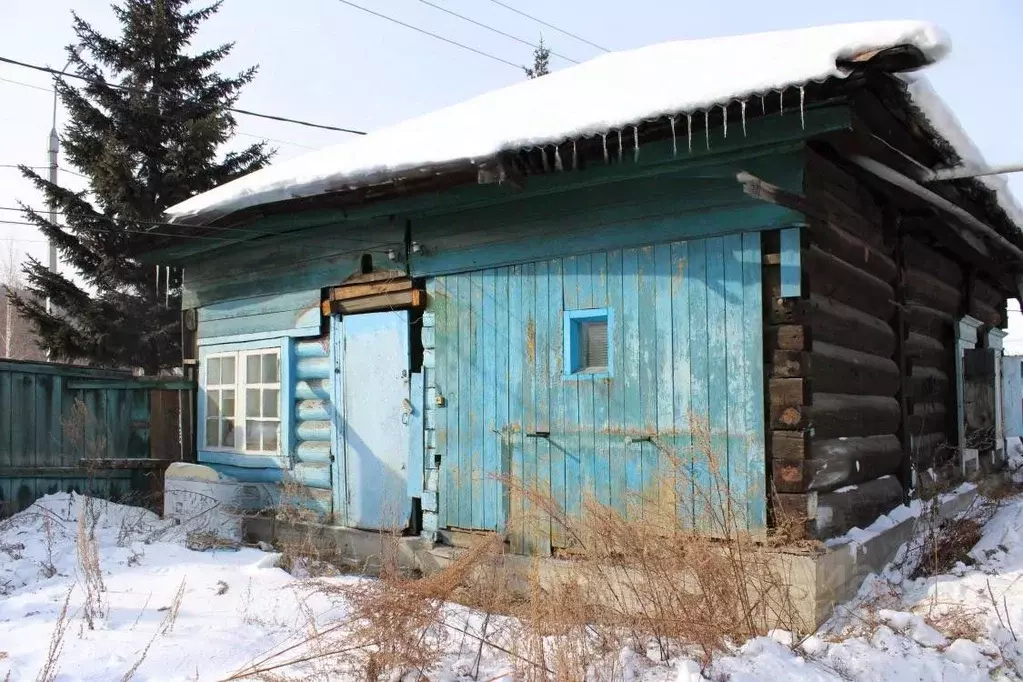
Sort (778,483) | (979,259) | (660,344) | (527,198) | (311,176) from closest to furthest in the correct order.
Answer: (778,483), (660,344), (527,198), (311,176), (979,259)

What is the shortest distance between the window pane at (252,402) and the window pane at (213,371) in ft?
1.96

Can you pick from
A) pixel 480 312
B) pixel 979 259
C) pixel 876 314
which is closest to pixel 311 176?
pixel 480 312

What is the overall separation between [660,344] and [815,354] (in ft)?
3.16

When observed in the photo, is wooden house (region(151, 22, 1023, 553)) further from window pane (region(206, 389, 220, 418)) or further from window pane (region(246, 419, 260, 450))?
window pane (region(206, 389, 220, 418))

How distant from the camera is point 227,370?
8.75 meters

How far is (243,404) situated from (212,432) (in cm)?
64

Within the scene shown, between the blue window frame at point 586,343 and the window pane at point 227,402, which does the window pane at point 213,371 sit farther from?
the blue window frame at point 586,343

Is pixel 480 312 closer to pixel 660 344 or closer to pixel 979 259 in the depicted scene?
pixel 660 344

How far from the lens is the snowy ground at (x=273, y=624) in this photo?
4051 mm

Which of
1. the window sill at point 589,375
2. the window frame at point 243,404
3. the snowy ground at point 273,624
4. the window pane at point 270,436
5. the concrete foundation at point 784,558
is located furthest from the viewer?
the window pane at point 270,436

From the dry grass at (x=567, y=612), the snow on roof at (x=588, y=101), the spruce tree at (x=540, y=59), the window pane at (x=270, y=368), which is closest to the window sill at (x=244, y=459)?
the window pane at (x=270, y=368)

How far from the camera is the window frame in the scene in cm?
795

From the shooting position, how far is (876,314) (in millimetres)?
6523

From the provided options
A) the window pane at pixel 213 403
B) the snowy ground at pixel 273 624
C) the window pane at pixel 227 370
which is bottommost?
the snowy ground at pixel 273 624
